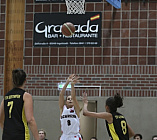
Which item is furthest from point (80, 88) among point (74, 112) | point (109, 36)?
point (74, 112)

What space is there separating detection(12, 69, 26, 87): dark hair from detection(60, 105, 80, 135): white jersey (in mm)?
3223

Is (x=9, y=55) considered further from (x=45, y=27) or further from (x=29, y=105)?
(x=29, y=105)

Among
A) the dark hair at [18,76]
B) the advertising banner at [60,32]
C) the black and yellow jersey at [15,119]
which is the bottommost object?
the black and yellow jersey at [15,119]

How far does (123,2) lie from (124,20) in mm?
559

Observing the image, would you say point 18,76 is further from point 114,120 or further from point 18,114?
point 114,120

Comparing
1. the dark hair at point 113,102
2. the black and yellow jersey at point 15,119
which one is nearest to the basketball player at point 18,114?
the black and yellow jersey at point 15,119

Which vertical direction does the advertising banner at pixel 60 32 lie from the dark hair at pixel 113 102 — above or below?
above

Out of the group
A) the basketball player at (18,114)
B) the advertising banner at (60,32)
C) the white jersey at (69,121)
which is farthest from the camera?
the advertising banner at (60,32)

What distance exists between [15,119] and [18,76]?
0.59m

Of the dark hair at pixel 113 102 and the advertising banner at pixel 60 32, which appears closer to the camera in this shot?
the dark hair at pixel 113 102

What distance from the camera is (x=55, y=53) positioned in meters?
13.5

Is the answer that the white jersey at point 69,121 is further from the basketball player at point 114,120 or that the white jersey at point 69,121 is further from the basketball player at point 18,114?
the basketball player at point 18,114

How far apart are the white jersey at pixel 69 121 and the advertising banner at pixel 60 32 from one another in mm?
4613

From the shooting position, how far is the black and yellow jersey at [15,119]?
19.2 ft
